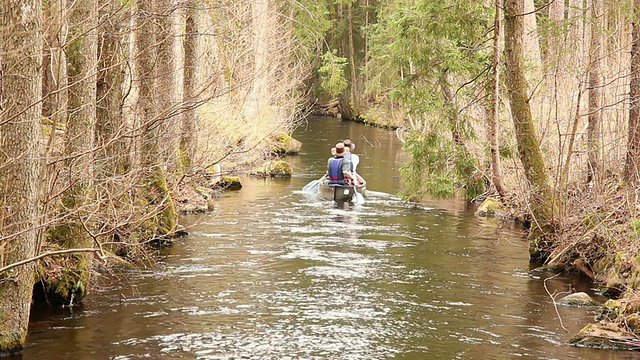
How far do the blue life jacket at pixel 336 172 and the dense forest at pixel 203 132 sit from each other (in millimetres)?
2398

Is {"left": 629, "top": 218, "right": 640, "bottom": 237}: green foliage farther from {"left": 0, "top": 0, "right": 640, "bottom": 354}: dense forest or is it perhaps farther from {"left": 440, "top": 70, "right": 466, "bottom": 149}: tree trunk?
{"left": 440, "top": 70, "right": 466, "bottom": 149}: tree trunk

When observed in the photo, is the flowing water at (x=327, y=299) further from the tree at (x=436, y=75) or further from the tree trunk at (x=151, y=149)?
the tree at (x=436, y=75)

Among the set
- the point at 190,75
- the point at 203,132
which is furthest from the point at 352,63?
the point at 190,75

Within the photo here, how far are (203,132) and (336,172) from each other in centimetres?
381

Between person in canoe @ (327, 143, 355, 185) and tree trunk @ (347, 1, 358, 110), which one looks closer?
person in canoe @ (327, 143, 355, 185)

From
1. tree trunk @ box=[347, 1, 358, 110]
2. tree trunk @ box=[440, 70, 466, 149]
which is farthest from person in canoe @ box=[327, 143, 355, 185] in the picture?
tree trunk @ box=[347, 1, 358, 110]

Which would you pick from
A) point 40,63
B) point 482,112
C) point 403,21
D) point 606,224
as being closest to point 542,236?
point 606,224

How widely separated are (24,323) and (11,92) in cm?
234

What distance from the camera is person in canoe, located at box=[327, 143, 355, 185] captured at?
895 inches

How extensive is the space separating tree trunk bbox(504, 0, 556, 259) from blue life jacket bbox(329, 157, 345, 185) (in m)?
8.25

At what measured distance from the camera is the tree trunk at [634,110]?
13889 millimetres

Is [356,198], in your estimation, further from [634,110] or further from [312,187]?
[634,110]

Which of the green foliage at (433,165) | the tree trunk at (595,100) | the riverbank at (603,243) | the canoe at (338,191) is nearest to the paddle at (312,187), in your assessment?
the canoe at (338,191)

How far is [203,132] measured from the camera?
2125 centimetres
